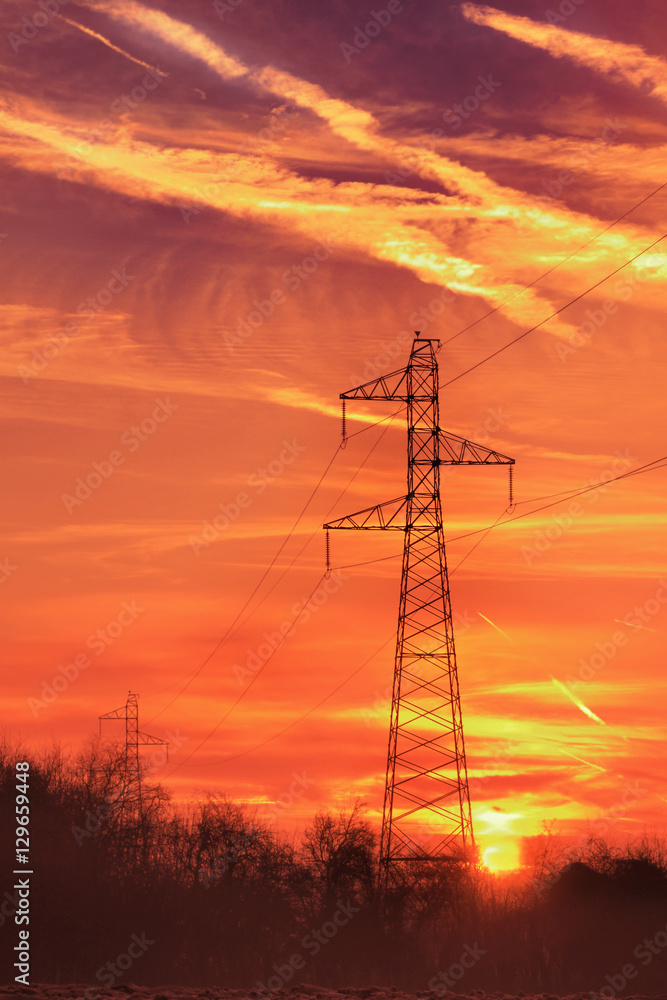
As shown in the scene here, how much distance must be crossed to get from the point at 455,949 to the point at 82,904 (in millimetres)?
18424

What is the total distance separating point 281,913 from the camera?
66.6 meters

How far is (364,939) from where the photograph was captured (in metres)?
63.0
